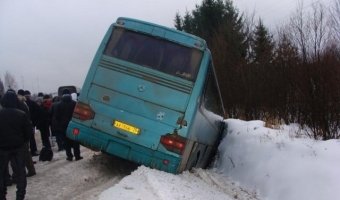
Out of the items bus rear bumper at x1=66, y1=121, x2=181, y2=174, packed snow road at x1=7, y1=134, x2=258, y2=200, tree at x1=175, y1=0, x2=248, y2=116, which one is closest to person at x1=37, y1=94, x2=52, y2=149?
packed snow road at x1=7, y1=134, x2=258, y2=200

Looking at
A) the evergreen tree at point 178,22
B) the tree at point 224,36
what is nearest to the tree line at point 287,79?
the tree at point 224,36

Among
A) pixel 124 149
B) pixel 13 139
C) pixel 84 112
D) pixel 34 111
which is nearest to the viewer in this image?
pixel 13 139

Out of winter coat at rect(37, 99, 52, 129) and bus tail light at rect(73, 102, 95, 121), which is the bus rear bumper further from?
winter coat at rect(37, 99, 52, 129)

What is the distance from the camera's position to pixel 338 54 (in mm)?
12586

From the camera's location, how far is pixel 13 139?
8.43 m

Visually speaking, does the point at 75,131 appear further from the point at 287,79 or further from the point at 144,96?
the point at 287,79

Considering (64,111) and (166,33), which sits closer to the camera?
(166,33)

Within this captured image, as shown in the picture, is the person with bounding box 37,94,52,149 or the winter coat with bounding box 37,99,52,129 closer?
the person with bounding box 37,94,52,149

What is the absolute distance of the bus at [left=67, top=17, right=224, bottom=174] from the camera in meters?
10.1

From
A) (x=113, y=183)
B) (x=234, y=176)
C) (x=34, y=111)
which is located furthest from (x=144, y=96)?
(x=34, y=111)

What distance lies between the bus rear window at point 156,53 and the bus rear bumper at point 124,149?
1.57 m

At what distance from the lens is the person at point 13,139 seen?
8375mm

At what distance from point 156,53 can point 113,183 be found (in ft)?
8.97

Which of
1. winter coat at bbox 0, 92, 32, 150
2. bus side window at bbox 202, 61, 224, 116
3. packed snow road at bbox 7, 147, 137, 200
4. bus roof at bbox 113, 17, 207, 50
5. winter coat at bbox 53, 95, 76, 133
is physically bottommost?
packed snow road at bbox 7, 147, 137, 200
